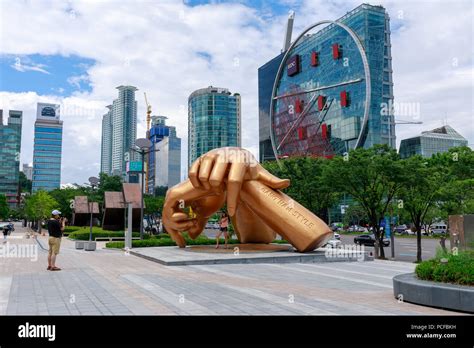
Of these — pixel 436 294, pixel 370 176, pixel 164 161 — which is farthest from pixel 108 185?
pixel 164 161

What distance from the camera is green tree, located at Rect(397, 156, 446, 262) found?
23.8 m

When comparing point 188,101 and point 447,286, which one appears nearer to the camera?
point 447,286

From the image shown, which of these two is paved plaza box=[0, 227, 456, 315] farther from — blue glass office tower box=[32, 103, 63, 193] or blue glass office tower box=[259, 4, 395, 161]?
blue glass office tower box=[32, 103, 63, 193]

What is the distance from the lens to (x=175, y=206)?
18.5 metres

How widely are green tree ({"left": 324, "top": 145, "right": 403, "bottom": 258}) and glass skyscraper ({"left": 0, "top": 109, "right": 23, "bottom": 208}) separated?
115 m

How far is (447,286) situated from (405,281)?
828 millimetres

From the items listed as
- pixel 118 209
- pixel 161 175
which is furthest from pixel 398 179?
pixel 161 175

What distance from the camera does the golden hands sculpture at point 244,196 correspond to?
1638 centimetres

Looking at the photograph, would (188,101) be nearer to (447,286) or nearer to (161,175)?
(161,175)

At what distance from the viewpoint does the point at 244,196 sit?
1739 centimetres

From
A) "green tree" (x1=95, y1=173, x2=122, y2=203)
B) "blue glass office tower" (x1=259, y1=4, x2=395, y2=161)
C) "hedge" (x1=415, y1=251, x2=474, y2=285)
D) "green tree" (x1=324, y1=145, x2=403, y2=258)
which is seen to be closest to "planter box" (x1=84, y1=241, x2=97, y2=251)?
"green tree" (x1=324, y1=145, x2=403, y2=258)

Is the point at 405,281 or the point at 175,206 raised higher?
the point at 175,206

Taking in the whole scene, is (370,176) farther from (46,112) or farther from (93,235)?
(46,112)

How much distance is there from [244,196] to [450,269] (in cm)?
Result: 1037
